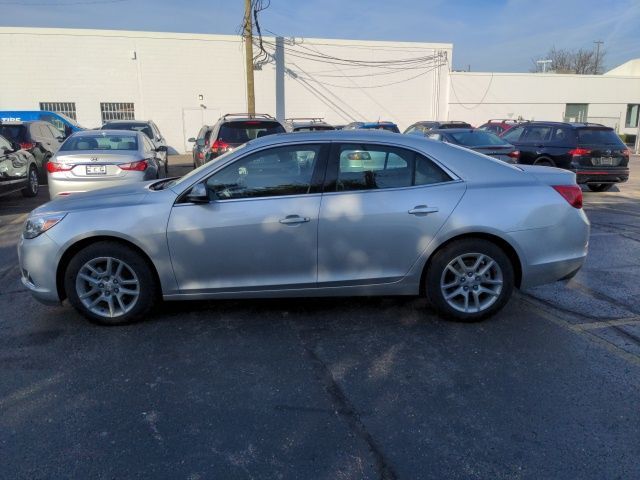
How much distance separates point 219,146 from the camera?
1087 cm

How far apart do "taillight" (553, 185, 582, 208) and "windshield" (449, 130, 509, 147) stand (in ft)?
22.8

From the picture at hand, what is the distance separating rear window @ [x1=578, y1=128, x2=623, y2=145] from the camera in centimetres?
1193

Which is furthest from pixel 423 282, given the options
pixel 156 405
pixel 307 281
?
pixel 156 405

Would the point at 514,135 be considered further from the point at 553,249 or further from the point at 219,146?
the point at 553,249

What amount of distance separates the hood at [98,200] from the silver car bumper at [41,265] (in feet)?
0.95

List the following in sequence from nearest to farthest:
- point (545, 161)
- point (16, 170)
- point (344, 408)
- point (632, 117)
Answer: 1. point (344, 408)
2. point (16, 170)
3. point (545, 161)
4. point (632, 117)

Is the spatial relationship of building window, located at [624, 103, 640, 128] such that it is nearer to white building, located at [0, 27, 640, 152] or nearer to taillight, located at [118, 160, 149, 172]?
white building, located at [0, 27, 640, 152]

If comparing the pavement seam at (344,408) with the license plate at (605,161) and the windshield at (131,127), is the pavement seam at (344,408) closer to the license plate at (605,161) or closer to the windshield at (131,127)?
the license plate at (605,161)

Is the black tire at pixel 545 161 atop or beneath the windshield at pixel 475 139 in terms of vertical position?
beneath

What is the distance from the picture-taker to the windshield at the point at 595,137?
39.1ft

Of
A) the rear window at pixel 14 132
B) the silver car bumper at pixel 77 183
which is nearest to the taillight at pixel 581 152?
the silver car bumper at pixel 77 183

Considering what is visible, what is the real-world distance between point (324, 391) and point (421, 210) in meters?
1.70

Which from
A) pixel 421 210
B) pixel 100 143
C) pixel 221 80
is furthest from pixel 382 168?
pixel 221 80

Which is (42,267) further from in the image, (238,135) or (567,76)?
(567,76)
